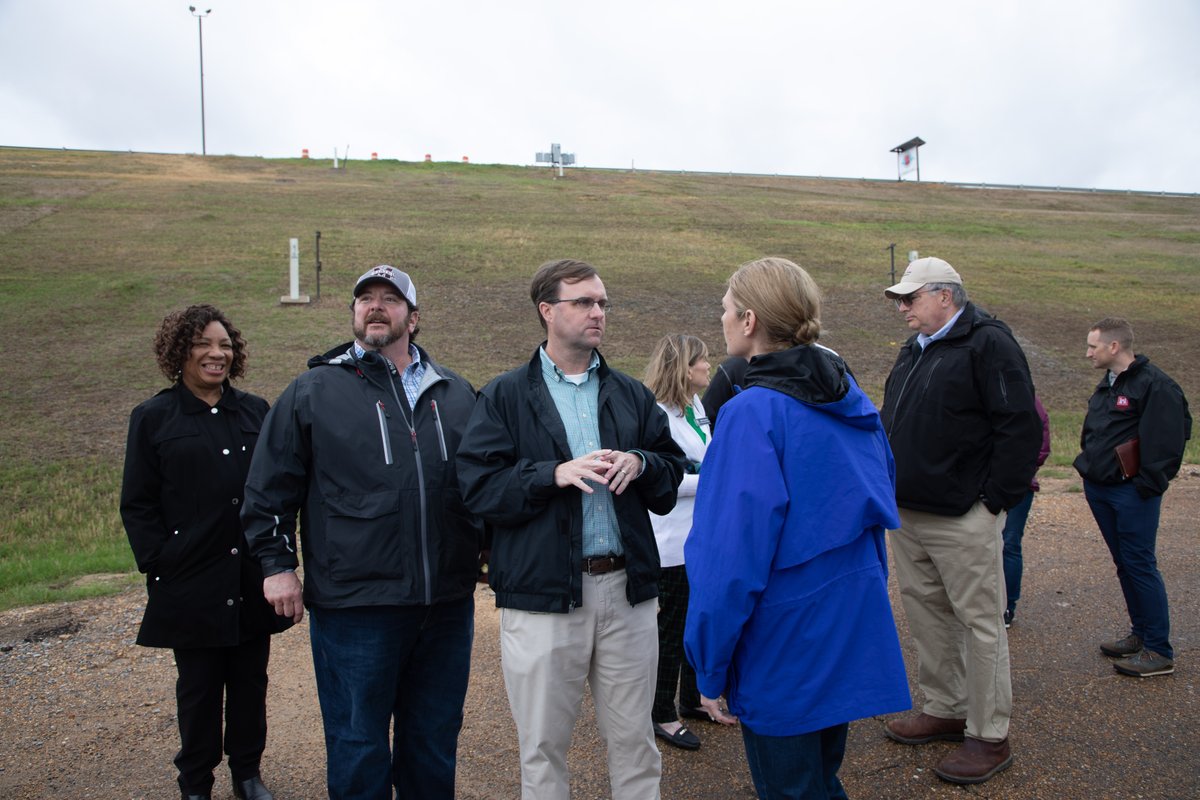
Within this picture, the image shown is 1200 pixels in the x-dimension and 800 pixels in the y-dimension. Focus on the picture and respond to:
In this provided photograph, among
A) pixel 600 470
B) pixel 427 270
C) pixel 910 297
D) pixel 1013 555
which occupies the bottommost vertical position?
pixel 1013 555

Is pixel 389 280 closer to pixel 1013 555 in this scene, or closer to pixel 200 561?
pixel 200 561

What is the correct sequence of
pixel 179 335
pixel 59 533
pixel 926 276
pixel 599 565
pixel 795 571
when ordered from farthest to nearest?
pixel 59 533
pixel 926 276
pixel 179 335
pixel 599 565
pixel 795 571

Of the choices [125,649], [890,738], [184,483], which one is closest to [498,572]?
[184,483]

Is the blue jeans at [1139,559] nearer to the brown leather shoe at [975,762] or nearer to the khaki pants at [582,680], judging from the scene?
the brown leather shoe at [975,762]

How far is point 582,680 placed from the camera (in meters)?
3.18

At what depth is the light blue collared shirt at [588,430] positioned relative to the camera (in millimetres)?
3137

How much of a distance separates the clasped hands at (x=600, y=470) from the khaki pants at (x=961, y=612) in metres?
1.76

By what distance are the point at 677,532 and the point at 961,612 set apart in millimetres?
1371

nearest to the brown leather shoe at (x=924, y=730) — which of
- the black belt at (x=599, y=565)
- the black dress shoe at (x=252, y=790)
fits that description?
the black belt at (x=599, y=565)

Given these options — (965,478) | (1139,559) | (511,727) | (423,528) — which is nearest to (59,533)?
(511,727)

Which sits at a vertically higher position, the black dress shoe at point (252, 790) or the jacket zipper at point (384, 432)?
the jacket zipper at point (384, 432)

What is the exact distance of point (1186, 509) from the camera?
27.1 ft

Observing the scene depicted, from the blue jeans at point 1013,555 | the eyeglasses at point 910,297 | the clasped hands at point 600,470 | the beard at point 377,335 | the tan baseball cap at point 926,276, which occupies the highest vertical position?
the tan baseball cap at point 926,276

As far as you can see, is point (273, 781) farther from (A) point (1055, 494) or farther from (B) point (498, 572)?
(A) point (1055, 494)
